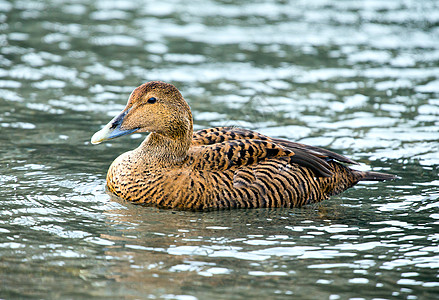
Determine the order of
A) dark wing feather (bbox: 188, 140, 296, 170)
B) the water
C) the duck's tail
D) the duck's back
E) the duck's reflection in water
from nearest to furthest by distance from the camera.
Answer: the duck's reflection in water, the water, the duck's back, dark wing feather (bbox: 188, 140, 296, 170), the duck's tail

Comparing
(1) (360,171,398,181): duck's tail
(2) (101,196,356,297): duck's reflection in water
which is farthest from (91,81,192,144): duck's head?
(1) (360,171,398,181): duck's tail

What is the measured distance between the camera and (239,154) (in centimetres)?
802

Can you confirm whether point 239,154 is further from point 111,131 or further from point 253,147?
point 111,131

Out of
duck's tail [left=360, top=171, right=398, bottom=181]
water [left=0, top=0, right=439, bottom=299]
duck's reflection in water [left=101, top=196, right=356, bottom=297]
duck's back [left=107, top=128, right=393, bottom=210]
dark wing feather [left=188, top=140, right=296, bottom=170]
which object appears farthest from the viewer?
duck's tail [left=360, top=171, right=398, bottom=181]

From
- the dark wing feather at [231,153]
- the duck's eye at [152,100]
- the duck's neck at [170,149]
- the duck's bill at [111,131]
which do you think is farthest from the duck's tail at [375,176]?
the duck's bill at [111,131]

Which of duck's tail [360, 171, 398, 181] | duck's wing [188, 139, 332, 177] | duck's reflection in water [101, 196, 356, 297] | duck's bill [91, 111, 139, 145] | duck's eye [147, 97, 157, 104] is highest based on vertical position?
duck's eye [147, 97, 157, 104]

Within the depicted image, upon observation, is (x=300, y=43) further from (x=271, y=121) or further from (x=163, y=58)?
(x=271, y=121)

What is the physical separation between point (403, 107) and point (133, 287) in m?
7.42

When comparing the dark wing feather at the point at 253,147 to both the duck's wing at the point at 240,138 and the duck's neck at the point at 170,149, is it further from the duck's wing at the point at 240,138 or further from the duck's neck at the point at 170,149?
the duck's neck at the point at 170,149

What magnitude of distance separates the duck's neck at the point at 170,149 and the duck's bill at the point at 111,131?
0.36 metres

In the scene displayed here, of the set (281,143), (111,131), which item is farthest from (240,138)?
(111,131)

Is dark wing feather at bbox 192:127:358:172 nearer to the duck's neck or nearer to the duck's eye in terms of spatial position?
the duck's neck

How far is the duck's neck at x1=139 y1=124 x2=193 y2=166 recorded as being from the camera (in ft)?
26.7

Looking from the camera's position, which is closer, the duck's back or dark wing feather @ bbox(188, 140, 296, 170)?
the duck's back
